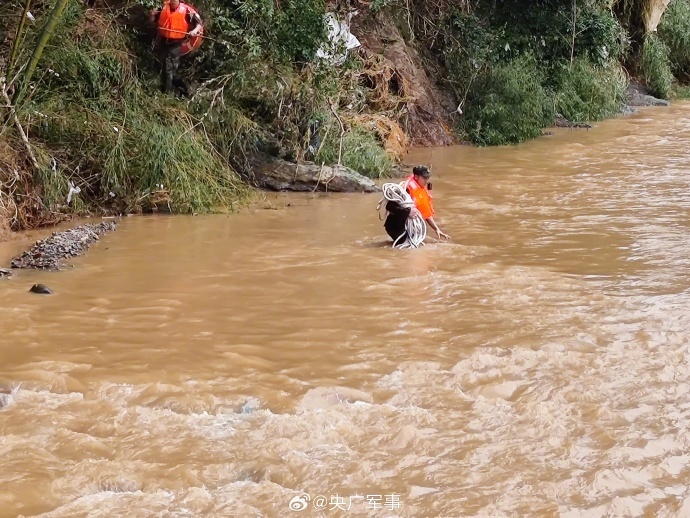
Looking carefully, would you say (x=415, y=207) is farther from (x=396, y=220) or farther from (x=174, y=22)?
(x=174, y=22)

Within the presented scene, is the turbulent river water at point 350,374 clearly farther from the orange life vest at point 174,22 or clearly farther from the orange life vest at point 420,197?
the orange life vest at point 174,22

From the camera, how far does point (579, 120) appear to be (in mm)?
19328

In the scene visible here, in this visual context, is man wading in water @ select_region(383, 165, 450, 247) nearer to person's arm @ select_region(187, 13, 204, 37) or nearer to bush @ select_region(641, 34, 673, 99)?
person's arm @ select_region(187, 13, 204, 37)

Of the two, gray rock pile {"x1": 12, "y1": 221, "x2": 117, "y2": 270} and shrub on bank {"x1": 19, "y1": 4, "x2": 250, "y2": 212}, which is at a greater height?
shrub on bank {"x1": 19, "y1": 4, "x2": 250, "y2": 212}

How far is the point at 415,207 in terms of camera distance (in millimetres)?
8508

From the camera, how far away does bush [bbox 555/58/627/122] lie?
62.9 ft

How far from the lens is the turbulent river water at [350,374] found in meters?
3.95

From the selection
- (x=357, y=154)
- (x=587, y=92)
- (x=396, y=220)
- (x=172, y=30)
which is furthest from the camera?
(x=587, y=92)

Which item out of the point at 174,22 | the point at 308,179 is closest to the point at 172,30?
the point at 174,22

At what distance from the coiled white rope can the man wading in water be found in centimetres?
3

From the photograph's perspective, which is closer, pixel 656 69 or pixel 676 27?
pixel 656 69

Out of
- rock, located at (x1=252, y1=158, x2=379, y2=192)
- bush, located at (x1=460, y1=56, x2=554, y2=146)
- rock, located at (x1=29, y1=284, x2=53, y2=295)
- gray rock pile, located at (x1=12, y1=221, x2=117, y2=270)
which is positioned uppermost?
bush, located at (x1=460, y1=56, x2=554, y2=146)

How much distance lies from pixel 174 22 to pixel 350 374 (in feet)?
23.3

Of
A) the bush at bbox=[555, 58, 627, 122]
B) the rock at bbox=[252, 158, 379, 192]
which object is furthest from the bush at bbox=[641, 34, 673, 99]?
the rock at bbox=[252, 158, 379, 192]
